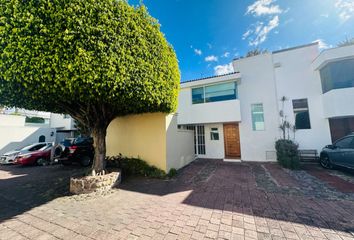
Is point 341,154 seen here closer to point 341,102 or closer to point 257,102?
point 341,102

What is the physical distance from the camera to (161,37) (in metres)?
5.43

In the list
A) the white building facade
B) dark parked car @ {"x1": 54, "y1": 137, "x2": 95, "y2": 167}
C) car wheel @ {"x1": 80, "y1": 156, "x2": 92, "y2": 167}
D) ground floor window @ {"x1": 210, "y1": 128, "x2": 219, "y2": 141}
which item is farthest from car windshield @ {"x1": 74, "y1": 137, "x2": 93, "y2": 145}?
ground floor window @ {"x1": 210, "y1": 128, "x2": 219, "y2": 141}

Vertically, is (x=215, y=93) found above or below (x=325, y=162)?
above

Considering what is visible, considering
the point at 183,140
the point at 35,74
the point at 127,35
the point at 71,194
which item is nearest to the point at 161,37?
the point at 127,35

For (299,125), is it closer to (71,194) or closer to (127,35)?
(127,35)

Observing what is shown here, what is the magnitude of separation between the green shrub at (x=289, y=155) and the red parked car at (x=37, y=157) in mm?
15824

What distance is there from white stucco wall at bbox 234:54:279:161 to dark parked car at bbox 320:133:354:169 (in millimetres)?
2450

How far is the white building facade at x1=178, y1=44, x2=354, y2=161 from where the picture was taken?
26.7ft

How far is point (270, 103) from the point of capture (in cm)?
965

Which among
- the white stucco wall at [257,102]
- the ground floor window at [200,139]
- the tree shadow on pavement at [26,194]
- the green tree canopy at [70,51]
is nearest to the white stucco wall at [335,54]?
the white stucco wall at [257,102]

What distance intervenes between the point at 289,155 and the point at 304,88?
4562 millimetres

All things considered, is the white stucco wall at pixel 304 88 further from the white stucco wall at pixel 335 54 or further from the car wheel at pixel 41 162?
the car wheel at pixel 41 162

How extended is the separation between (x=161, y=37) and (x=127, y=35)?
67.1 inches

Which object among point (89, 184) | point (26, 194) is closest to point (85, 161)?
point (26, 194)
